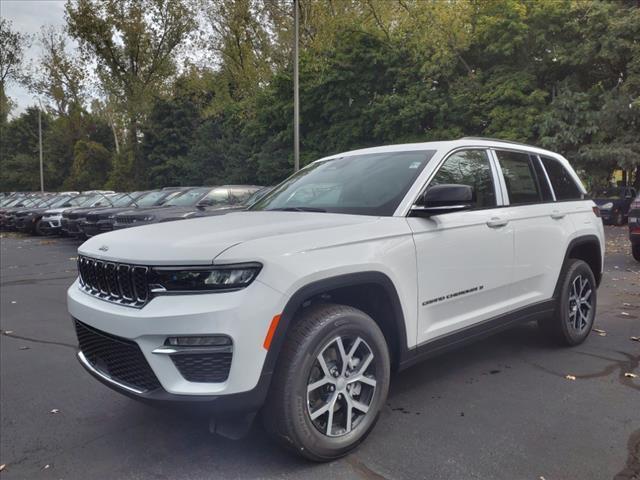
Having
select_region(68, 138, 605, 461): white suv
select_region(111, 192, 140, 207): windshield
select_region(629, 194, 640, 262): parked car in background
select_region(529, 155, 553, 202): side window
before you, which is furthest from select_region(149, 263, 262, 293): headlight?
select_region(111, 192, 140, 207): windshield

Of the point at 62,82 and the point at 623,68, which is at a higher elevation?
the point at 62,82

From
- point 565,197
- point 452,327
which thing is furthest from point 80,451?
point 565,197

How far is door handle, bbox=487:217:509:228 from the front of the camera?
3.84 metres

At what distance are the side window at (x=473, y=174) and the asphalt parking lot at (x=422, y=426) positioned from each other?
1419 millimetres

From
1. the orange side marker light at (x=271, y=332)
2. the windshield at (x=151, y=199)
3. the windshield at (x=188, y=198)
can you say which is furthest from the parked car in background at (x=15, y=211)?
the orange side marker light at (x=271, y=332)

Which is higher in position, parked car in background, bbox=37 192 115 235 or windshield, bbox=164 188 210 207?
windshield, bbox=164 188 210 207

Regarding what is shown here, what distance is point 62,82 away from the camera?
139 ft

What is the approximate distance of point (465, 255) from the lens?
3.60 metres

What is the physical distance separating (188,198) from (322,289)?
37.3 ft

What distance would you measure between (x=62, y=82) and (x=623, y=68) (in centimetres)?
3947

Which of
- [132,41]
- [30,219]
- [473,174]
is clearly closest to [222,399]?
[473,174]

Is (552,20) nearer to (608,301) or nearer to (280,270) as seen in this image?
(608,301)

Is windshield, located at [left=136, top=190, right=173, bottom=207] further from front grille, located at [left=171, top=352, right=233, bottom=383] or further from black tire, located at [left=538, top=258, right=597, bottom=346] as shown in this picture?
front grille, located at [left=171, top=352, right=233, bottom=383]

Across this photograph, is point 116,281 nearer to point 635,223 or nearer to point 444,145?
point 444,145
